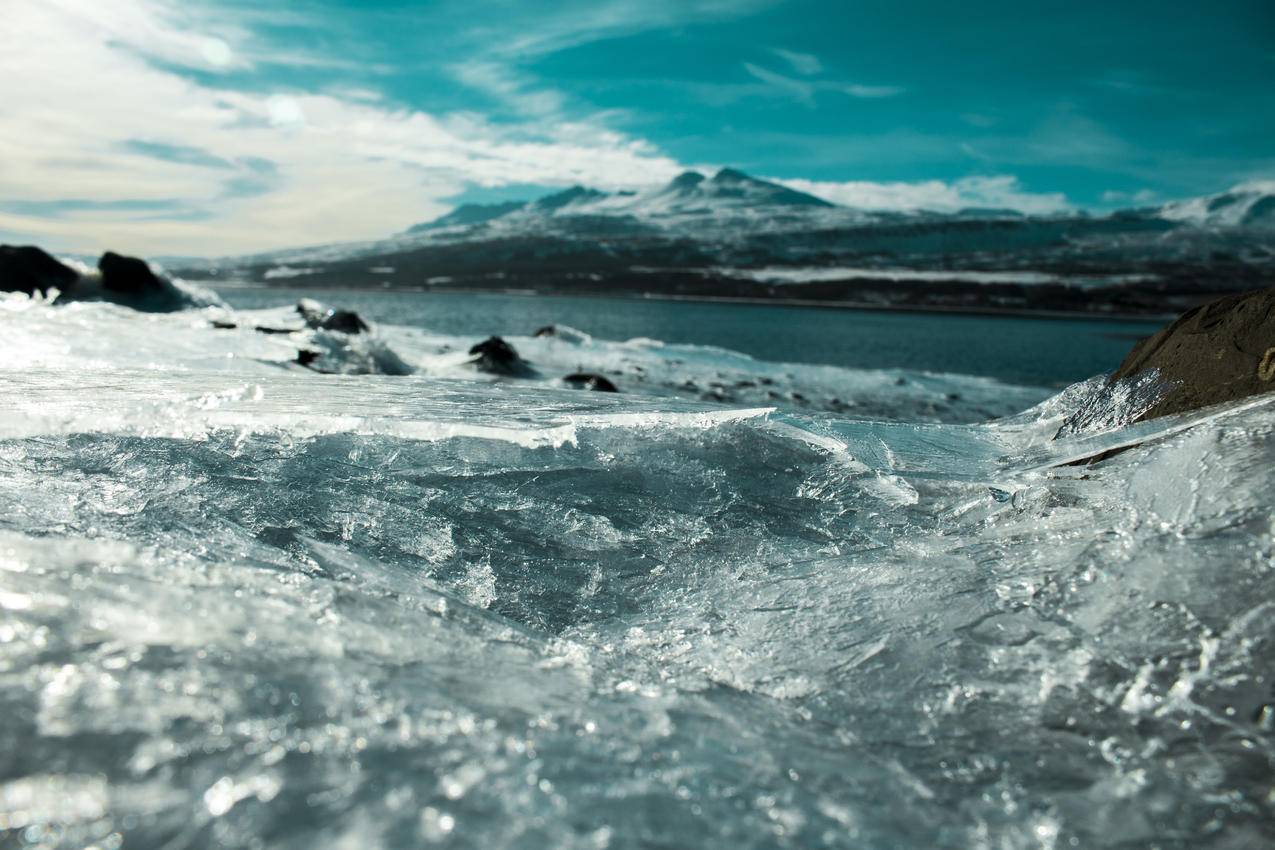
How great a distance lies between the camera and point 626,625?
308 cm

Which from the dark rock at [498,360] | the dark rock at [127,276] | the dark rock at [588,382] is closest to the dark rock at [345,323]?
the dark rock at [498,360]

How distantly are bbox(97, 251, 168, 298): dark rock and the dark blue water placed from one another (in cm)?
1248

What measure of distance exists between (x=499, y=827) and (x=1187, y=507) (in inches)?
107

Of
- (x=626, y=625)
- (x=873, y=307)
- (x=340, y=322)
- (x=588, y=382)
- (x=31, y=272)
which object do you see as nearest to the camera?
(x=626, y=625)

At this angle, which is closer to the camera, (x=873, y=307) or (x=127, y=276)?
(x=127, y=276)

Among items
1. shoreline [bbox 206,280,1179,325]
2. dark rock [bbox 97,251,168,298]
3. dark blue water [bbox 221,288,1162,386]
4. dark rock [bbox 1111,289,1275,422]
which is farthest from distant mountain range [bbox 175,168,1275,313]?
dark rock [bbox 1111,289,1275,422]

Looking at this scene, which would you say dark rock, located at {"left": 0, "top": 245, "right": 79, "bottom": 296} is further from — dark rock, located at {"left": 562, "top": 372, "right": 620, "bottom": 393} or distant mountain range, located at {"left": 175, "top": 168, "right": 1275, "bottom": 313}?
distant mountain range, located at {"left": 175, "top": 168, "right": 1275, "bottom": 313}

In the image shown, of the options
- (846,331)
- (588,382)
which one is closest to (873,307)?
(846,331)

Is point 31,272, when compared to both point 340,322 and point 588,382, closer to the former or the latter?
point 340,322

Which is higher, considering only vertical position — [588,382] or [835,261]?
[835,261]

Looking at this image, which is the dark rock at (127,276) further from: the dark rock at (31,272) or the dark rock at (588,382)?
the dark rock at (588,382)

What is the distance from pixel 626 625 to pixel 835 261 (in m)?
115

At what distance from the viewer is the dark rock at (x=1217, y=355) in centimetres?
396

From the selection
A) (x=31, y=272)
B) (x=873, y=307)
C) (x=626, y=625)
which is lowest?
(x=626, y=625)
